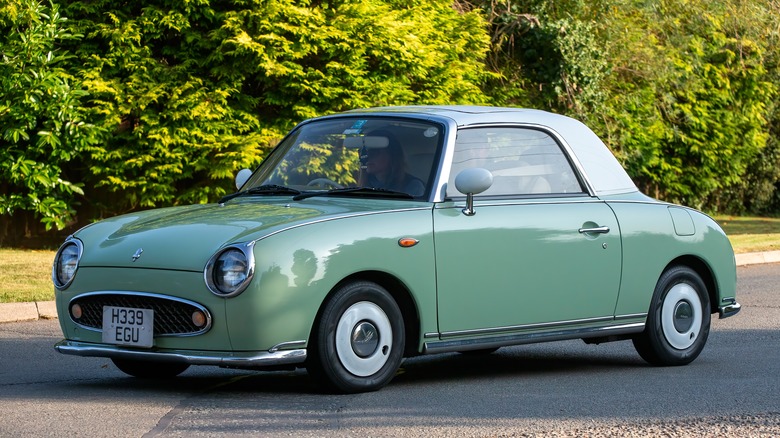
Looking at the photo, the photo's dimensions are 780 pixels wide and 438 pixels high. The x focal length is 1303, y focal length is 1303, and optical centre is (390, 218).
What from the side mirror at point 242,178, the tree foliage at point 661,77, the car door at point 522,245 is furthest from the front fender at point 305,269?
the tree foliage at point 661,77

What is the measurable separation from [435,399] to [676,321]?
7.22 feet

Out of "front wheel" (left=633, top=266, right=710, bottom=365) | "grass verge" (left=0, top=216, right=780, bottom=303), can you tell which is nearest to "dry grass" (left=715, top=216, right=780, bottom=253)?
"grass verge" (left=0, top=216, right=780, bottom=303)

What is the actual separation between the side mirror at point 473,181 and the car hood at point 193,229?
26 cm

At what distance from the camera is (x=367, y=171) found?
7.30 m

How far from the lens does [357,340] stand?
6598 millimetres

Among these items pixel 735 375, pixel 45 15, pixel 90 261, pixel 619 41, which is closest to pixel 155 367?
pixel 90 261

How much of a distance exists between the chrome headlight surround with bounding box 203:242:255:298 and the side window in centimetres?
143

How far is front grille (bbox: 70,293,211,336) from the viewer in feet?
20.8

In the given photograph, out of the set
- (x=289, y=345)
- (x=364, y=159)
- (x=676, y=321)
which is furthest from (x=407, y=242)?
(x=676, y=321)

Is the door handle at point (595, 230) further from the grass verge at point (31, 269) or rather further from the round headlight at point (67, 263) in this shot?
the grass verge at point (31, 269)

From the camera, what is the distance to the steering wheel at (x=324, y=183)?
7328 millimetres

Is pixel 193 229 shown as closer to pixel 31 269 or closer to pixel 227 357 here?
pixel 227 357

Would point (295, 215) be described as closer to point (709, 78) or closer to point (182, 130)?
point (182, 130)

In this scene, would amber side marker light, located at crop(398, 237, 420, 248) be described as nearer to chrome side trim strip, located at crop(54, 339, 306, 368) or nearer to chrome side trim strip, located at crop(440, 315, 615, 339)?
chrome side trim strip, located at crop(440, 315, 615, 339)
